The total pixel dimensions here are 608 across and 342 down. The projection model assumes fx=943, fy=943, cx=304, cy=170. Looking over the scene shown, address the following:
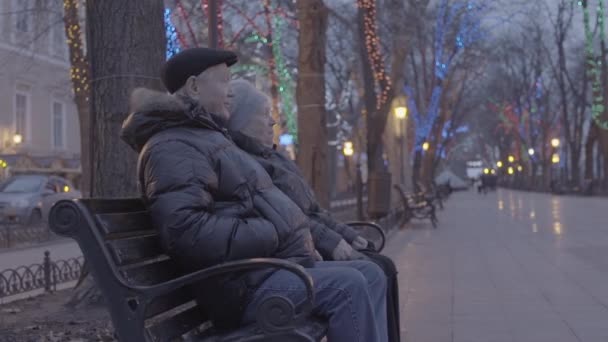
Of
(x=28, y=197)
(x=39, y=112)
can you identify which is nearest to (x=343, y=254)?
(x=28, y=197)

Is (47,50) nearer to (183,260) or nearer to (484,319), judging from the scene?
(484,319)

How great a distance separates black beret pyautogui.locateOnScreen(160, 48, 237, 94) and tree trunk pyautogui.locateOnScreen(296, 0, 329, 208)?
925 cm

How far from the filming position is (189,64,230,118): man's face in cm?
407

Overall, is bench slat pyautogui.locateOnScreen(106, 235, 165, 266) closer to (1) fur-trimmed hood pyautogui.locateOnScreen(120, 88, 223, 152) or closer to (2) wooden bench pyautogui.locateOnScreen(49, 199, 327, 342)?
(2) wooden bench pyautogui.locateOnScreen(49, 199, 327, 342)

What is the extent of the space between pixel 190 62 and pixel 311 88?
931 centimetres

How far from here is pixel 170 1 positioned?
1838 cm

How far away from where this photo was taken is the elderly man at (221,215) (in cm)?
350

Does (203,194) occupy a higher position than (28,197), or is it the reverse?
(203,194)

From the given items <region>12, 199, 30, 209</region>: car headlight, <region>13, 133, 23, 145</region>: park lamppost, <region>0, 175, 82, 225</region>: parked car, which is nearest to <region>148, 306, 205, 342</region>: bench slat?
<region>0, 175, 82, 225</region>: parked car

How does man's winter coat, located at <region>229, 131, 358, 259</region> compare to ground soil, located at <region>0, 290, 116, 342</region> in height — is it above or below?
above

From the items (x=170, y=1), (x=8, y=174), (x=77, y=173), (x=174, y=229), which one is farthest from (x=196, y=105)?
(x=77, y=173)

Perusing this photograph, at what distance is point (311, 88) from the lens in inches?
524

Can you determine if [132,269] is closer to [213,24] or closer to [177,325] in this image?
[177,325]

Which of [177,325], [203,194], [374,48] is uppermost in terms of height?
[374,48]
